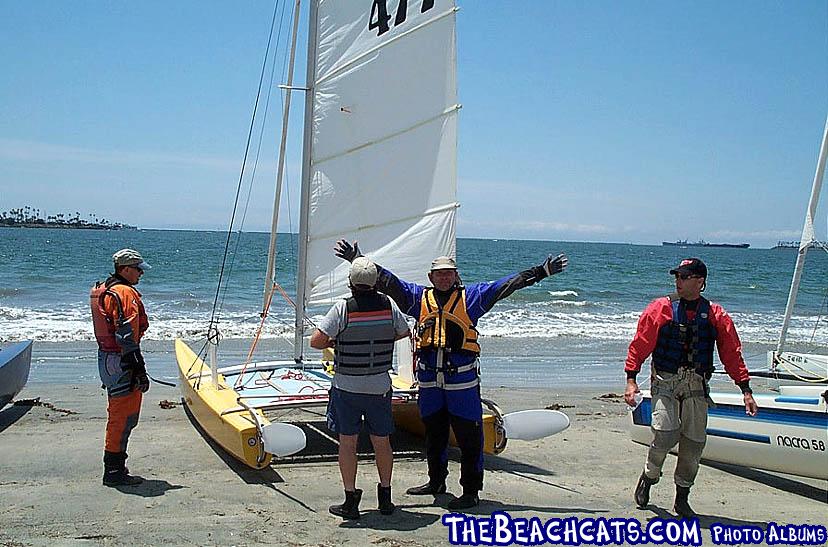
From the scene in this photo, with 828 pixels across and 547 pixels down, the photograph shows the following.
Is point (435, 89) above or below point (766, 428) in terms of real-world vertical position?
above

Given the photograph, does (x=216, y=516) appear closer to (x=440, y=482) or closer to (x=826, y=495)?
(x=440, y=482)

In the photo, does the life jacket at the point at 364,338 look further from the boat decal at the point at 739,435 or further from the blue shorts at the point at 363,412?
the boat decal at the point at 739,435

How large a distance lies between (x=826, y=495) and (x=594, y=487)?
1.48m

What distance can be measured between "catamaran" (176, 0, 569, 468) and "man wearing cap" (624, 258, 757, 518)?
2.07 metres

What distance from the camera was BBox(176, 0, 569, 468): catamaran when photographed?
6.10 m

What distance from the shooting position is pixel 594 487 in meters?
5.04

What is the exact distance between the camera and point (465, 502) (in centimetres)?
443

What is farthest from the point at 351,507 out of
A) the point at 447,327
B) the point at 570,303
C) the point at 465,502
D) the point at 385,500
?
the point at 570,303

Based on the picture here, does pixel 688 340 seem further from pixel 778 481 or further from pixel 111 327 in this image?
pixel 111 327

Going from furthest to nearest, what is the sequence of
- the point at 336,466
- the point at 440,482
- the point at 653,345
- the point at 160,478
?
1. the point at 336,466
2. the point at 160,478
3. the point at 440,482
4. the point at 653,345

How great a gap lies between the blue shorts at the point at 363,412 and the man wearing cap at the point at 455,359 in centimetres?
37

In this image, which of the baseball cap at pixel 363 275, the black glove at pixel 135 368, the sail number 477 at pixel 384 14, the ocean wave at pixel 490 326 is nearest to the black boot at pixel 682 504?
the baseball cap at pixel 363 275

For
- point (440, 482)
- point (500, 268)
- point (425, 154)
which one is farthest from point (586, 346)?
point (500, 268)

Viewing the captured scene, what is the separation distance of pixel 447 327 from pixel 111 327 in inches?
78.0
